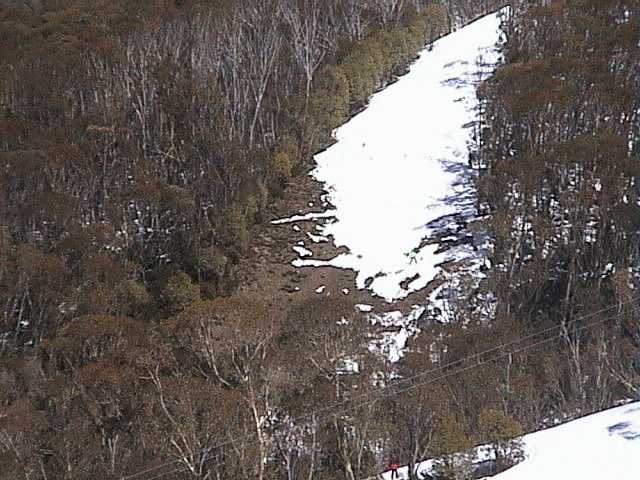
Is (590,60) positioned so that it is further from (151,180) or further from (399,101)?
(151,180)

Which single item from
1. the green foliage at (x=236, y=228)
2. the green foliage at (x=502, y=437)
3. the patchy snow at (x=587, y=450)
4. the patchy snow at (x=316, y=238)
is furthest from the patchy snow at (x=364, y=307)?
the patchy snow at (x=587, y=450)

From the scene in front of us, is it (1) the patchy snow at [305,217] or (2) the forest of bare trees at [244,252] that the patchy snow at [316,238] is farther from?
(2) the forest of bare trees at [244,252]

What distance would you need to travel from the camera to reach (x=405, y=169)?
48844 millimetres

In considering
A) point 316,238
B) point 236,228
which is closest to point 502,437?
point 236,228

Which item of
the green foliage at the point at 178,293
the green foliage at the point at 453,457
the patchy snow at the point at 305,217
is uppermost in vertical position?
the green foliage at the point at 453,457

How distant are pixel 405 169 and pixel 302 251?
10317 millimetres

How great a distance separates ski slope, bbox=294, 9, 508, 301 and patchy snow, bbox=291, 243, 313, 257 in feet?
1.43

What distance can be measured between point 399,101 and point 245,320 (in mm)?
33508

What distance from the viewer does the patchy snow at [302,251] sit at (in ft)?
134

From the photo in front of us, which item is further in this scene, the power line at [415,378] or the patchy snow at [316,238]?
the patchy snow at [316,238]

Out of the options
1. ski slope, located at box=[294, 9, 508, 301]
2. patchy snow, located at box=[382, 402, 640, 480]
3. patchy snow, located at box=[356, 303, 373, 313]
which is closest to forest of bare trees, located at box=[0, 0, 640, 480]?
patchy snow, located at box=[382, 402, 640, 480]

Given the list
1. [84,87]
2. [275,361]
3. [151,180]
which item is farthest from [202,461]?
[84,87]

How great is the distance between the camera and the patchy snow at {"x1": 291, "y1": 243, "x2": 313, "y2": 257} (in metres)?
40.9

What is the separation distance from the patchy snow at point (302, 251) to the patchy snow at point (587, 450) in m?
20.7
